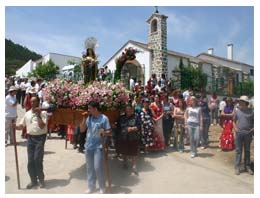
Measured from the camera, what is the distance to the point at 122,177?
6.39 metres

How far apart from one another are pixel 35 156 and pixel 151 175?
249 cm

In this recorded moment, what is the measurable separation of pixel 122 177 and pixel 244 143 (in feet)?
9.54

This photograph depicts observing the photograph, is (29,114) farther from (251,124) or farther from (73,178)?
(251,124)

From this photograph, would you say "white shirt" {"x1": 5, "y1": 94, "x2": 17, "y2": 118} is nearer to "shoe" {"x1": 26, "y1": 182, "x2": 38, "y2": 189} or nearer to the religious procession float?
the religious procession float

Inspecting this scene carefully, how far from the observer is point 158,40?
20.1m

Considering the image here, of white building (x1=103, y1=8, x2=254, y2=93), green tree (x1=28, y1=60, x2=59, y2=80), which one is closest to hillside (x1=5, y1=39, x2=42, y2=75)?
green tree (x1=28, y1=60, x2=59, y2=80)

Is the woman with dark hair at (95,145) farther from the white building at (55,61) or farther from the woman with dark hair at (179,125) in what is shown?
the white building at (55,61)

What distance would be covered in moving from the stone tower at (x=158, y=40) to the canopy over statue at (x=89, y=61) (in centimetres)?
1309

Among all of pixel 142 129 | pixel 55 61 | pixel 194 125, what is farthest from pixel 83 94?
pixel 55 61

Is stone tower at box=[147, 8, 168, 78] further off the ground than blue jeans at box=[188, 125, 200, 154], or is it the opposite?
stone tower at box=[147, 8, 168, 78]

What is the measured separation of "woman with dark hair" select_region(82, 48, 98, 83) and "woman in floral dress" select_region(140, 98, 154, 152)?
5.07 ft

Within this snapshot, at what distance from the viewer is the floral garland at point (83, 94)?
5812 millimetres

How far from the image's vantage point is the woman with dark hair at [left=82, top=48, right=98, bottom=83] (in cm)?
678
